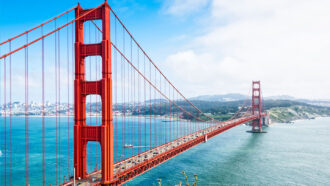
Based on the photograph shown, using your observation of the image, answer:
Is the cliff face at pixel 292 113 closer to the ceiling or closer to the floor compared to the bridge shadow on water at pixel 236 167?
closer to the ceiling

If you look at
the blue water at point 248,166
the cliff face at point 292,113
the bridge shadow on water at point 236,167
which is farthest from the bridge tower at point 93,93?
the cliff face at point 292,113

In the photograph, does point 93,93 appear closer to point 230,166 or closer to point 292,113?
point 230,166

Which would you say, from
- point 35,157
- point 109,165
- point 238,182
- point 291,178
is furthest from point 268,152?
point 35,157

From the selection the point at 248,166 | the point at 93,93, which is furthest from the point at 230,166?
the point at 93,93

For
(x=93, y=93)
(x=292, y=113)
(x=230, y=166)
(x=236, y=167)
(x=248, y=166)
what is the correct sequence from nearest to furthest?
(x=93, y=93)
(x=236, y=167)
(x=230, y=166)
(x=248, y=166)
(x=292, y=113)

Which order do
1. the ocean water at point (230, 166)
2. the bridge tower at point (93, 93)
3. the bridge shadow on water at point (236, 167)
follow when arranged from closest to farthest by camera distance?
the bridge tower at point (93, 93), the bridge shadow on water at point (236, 167), the ocean water at point (230, 166)

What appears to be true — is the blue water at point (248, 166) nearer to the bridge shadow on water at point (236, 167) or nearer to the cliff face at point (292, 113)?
the bridge shadow on water at point (236, 167)
